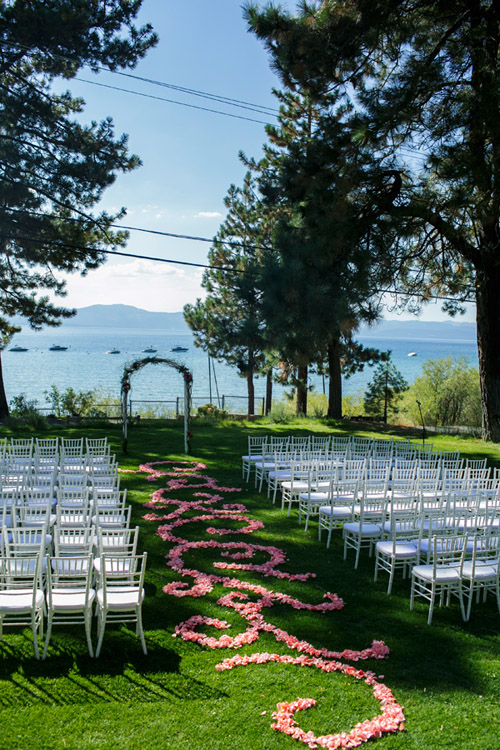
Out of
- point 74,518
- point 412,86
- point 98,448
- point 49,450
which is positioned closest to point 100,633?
point 74,518

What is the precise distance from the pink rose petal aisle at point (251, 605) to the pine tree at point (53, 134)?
32.7 feet

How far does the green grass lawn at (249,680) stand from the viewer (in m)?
3.73

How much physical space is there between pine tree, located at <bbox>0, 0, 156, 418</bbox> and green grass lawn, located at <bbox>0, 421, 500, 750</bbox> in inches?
504

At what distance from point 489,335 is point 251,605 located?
12.9m

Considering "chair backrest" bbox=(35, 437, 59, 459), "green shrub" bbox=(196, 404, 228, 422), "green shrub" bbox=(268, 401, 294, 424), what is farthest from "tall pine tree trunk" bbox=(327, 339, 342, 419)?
"chair backrest" bbox=(35, 437, 59, 459)

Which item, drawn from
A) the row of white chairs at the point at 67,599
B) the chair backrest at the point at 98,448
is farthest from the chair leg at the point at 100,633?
the chair backrest at the point at 98,448

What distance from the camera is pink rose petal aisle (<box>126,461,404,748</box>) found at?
3830 millimetres

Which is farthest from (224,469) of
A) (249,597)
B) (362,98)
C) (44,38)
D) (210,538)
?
(44,38)

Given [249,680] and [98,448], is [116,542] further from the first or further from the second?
[98,448]

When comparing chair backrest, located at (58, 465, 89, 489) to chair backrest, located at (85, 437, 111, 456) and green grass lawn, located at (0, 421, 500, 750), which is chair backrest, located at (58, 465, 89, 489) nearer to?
chair backrest, located at (85, 437, 111, 456)

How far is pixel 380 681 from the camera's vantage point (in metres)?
4.36

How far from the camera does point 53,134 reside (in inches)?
701

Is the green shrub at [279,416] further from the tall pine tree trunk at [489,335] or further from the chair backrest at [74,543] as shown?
the chair backrest at [74,543]

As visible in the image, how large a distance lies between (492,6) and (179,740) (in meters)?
14.1
